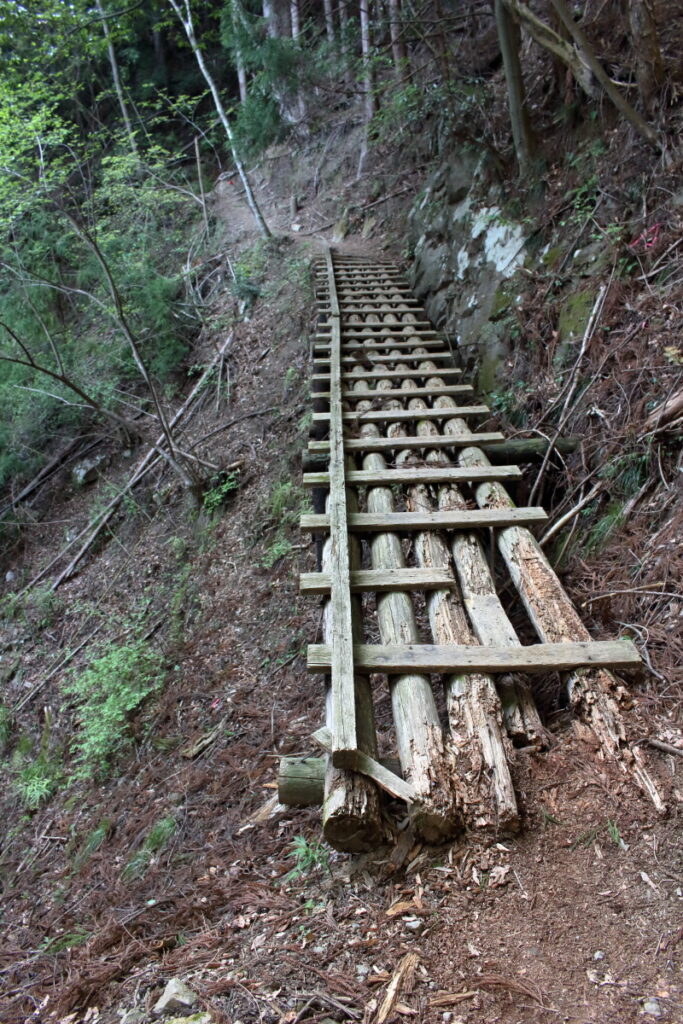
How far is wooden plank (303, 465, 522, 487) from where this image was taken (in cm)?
423

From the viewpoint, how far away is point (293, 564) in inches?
240

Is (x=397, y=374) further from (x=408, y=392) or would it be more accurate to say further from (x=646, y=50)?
(x=646, y=50)

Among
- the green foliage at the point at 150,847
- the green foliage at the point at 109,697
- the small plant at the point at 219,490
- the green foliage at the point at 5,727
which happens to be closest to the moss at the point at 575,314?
the small plant at the point at 219,490

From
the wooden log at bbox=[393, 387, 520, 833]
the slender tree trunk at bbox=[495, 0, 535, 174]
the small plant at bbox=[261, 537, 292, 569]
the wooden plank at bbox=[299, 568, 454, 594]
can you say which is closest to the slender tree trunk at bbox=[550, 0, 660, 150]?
the slender tree trunk at bbox=[495, 0, 535, 174]

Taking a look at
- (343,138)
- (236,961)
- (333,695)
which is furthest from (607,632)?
(343,138)

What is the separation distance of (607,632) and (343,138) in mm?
17295

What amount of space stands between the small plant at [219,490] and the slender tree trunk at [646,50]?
583 centimetres

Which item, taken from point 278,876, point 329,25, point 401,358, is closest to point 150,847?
point 278,876

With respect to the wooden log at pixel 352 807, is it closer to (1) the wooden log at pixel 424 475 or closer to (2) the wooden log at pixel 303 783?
(2) the wooden log at pixel 303 783

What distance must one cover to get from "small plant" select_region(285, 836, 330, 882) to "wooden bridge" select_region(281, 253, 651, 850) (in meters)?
0.25

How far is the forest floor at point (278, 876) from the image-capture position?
5.97ft

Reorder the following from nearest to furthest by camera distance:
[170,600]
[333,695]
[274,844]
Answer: [333,695] → [274,844] → [170,600]

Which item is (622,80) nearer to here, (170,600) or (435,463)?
(435,463)

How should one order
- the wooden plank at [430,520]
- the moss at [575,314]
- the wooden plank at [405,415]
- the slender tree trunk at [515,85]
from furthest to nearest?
1. the slender tree trunk at [515,85]
2. the wooden plank at [405,415]
3. the moss at [575,314]
4. the wooden plank at [430,520]
